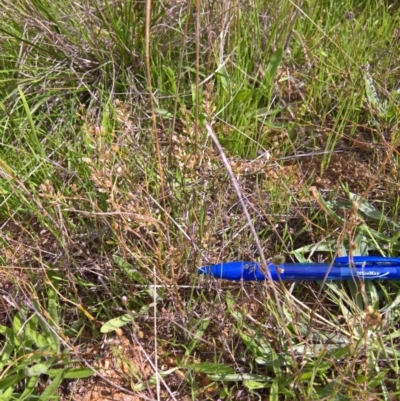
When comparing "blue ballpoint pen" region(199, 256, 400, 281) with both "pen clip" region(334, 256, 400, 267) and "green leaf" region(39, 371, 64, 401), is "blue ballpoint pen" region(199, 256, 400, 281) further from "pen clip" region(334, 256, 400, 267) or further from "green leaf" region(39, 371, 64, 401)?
"green leaf" region(39, 371, 64, 401)

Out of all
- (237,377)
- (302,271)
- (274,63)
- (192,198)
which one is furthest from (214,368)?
(274,63)

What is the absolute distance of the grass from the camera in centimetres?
119

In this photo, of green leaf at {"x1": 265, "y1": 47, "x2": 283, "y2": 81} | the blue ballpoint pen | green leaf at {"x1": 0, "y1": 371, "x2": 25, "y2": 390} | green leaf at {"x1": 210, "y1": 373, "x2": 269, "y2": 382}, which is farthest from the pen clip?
green leaf at {"x1": 0, "y1": 371, "x2": 25, "y2": 390}

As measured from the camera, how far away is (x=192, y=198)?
133 cm

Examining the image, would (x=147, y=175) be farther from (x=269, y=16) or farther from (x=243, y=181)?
(x=269, y=16)

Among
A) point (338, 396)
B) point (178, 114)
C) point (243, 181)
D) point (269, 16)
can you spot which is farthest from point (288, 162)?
point (338, 396)

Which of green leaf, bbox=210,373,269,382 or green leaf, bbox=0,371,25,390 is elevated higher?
green leaf, bbox=0,371,25,390

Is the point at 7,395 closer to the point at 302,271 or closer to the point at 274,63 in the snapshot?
the point at 302,271

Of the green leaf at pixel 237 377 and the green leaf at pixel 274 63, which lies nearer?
the green leaf at pixel 237 377

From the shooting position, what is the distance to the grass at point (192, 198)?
3.90 feet

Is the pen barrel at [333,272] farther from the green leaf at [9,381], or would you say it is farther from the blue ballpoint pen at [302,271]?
the green leaf at [9,381]

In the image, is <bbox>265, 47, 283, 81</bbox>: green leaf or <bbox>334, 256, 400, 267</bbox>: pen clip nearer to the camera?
<bbox>334, 256, 400, 267</bbox>: pen clip

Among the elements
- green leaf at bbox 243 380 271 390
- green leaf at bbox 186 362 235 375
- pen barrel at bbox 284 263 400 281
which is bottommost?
green leaf at bbox 243 380 271 390

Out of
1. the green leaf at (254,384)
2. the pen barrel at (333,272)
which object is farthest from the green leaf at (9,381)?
the pen barrel at (333,272)
